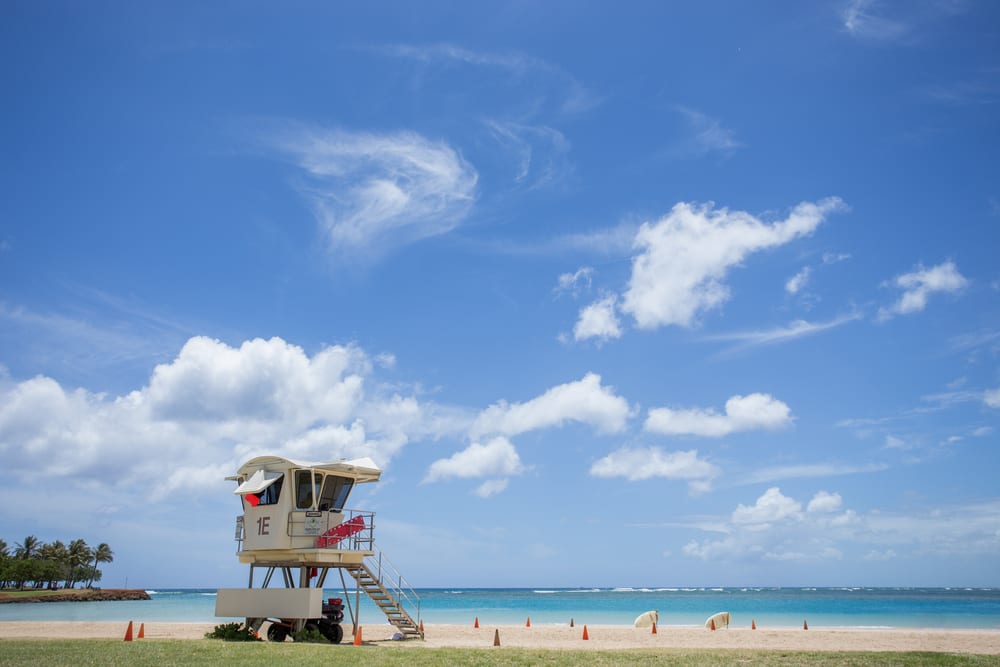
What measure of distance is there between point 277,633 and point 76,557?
396 feet

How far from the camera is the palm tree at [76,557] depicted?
11856 cm

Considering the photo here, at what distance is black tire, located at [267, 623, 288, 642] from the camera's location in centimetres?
2347

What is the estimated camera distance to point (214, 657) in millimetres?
15930

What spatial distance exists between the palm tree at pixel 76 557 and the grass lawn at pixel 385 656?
120 metres

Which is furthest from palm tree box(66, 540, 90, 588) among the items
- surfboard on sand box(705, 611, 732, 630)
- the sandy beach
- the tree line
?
surfboard on sand box(705, 611, 732, 630)

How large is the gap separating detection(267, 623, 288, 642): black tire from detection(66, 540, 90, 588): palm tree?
118m

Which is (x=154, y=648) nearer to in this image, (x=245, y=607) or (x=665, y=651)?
(x=245, y=607)

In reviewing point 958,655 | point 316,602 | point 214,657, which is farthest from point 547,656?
point 958,655

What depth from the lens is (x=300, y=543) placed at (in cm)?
2445

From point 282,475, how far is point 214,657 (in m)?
9.46

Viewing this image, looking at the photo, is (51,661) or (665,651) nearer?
(51,661)

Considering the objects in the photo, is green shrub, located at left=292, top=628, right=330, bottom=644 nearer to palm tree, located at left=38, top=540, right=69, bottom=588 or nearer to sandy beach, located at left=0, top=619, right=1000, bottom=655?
sandy beach, located at left=0, top=619, right=1000, bottom=655

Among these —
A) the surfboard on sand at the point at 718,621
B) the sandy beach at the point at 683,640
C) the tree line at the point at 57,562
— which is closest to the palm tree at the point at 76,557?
the tree line at the point at 57,562

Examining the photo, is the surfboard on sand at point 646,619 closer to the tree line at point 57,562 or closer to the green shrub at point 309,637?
the green shrub at point 309,637
